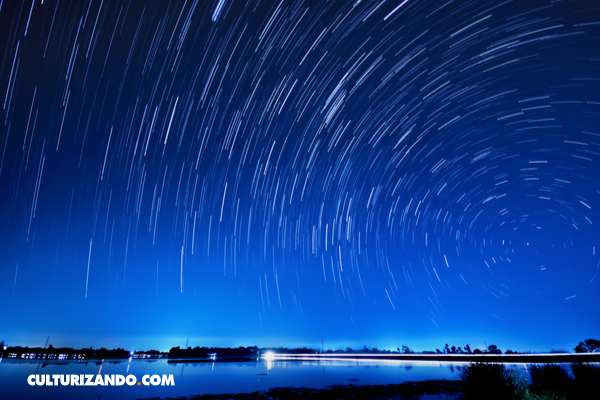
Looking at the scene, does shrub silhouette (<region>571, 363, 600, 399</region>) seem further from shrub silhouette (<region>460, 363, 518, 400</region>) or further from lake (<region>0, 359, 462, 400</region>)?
lake (<region>0, 359, 462, 400</region>)

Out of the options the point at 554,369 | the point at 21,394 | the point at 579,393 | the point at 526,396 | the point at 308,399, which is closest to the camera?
the point at 526,396

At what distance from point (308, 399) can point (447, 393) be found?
32.5 ft

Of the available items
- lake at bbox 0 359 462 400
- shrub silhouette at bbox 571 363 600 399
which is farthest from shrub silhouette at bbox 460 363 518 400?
lake at bbox 0 359 462 400

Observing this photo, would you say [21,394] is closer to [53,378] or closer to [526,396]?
[53,378]

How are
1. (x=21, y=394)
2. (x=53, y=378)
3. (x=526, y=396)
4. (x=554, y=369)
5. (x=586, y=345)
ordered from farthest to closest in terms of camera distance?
(x=586, y=345), (x=53, y=378), (x=21, y=394), (x=554, y=369), (x=526, y=396)

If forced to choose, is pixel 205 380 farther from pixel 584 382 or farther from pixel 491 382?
pixel 584 382

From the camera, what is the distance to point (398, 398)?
19656mm

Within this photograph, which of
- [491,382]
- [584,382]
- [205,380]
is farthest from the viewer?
[205,380]

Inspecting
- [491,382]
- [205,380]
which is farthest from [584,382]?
[205,380]

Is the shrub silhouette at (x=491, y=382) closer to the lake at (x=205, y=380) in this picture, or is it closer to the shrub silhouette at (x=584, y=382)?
the shrub silhouette at (x=584, y=382)

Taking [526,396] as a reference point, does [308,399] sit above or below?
below

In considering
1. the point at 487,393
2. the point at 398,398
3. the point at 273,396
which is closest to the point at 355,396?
the point at 398,398

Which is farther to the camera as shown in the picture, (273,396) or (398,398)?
(273,396)

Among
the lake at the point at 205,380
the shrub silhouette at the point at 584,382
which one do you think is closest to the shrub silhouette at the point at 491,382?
the shrub silhouette at the point at 584,382
